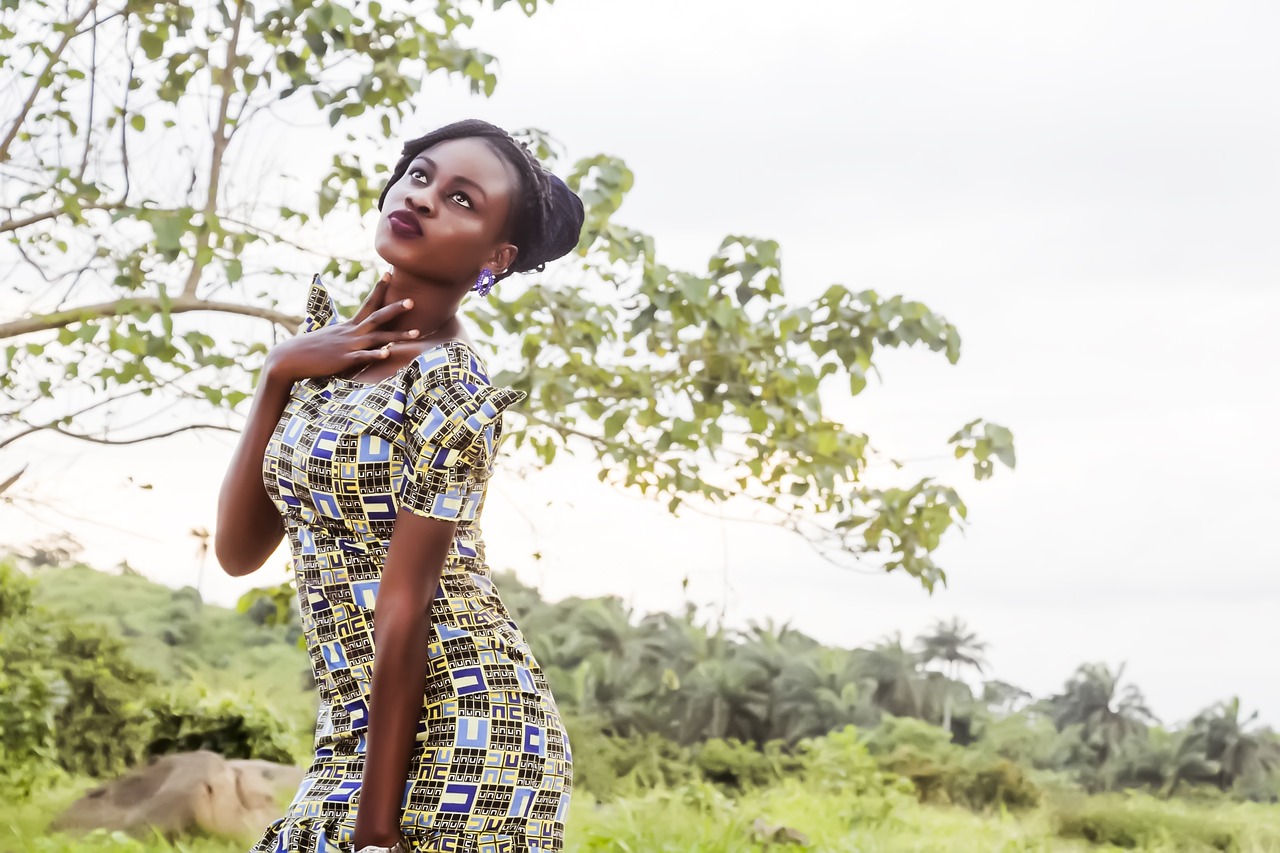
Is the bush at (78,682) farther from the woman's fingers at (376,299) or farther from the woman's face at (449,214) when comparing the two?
the woman's face at (449,214)

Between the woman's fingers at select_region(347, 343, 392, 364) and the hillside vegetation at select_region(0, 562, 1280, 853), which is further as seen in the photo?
the hillside vegetation at select_region(0, 562, 1280, 853)

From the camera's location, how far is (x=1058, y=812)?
9.47 meters

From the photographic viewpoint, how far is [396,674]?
6.63ft

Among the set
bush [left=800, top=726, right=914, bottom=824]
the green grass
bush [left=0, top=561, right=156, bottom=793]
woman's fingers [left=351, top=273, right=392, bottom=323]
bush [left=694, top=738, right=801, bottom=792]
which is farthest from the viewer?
the green grass

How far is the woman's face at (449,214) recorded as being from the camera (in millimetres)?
2322

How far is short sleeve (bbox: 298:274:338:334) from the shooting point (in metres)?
2.54

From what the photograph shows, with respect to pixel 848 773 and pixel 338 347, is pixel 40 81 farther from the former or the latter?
pixel 848 773

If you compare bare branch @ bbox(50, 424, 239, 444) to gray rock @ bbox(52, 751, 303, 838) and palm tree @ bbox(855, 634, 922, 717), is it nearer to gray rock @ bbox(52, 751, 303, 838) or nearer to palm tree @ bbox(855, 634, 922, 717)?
gray rock @ bbox(52, 751, 303, 838)

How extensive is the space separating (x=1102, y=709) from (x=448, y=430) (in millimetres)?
9733

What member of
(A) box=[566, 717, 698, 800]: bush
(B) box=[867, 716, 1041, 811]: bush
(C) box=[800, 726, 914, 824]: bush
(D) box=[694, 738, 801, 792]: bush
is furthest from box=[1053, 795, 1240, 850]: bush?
(A) box=[566, 717, 698, 800]: bush

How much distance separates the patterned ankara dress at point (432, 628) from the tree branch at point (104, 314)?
3.68 m

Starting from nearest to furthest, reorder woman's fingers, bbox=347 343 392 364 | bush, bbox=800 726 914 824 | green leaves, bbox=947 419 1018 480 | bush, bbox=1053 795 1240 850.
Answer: woman's fingers, bbox=347 343 392 364
green leaves, bbox=947 419 1018 480
bush, bbox=1053 795 1240 850
bush, bbox=800 726 914 824

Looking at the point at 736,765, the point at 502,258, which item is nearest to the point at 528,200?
the point at 502,258

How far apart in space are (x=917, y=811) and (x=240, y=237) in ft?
19.7
